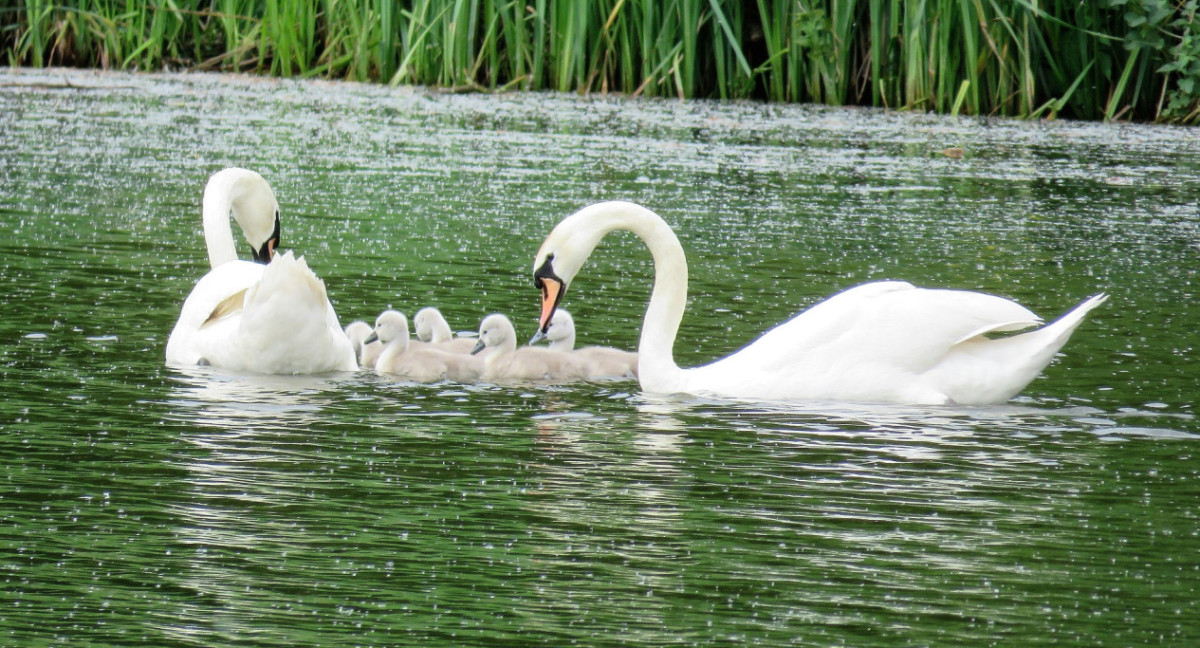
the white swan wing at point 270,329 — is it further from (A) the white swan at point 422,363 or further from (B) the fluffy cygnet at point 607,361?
(B) the fluffy cygnet at point 607,361

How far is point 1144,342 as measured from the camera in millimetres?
7676

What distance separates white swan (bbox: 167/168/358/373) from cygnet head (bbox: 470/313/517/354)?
528 mm

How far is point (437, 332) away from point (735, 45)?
31.6 ft

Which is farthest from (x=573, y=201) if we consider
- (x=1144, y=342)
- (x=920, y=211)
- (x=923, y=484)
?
(x=923, y=484)

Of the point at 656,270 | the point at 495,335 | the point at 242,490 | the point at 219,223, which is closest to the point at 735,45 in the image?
the point at 219,223

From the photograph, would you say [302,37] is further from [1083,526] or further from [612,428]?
[1083,526]

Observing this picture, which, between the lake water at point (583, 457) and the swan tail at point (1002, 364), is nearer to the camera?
the lake water at point (583, 457)

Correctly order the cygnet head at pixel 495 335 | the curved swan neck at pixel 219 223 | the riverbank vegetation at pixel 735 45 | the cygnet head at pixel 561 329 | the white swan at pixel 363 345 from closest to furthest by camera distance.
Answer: the cygnet head at pixel 495 335, the white swan at pixel 363 345, the cygnet head at pixel 561 329, the curved swan neck at pixel 219 223, the riverbank vegetation at pixel 735 45

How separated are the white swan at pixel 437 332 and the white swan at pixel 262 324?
398 mm

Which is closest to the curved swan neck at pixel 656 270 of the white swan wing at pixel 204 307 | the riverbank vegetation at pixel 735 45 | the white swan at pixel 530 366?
the white swan at pixel 530 366

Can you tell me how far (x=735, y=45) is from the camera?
1675 cm

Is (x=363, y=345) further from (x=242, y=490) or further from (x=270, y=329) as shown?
(x=242, y=490)

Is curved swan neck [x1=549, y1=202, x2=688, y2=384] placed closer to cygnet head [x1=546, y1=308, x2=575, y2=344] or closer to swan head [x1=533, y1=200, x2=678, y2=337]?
swan head [x1=533, y1=200, x2=678, y2=337]

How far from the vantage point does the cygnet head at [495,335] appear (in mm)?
7293
